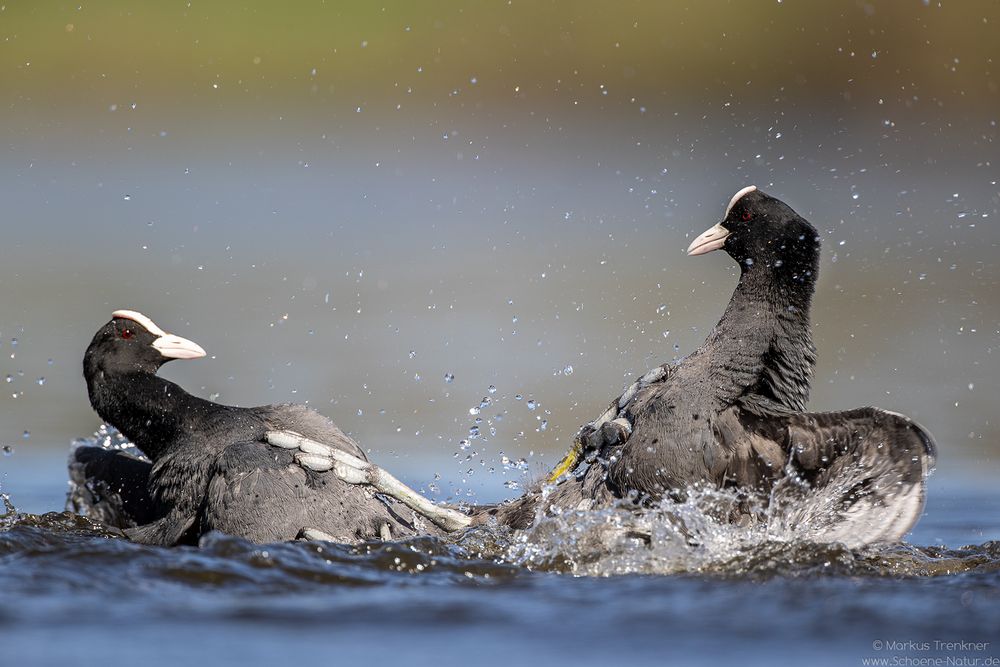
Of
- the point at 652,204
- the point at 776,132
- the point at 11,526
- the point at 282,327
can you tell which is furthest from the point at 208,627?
the point at 776,132

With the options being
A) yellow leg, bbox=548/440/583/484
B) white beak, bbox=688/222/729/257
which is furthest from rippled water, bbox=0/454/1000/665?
white beak, bbox=688/222/729/257

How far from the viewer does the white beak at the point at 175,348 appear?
Result: 5215mm

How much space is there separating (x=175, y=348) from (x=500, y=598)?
2.05 meters

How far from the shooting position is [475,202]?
39.2 ft

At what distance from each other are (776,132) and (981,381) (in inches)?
270

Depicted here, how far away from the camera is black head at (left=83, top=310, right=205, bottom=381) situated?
5.08 metres

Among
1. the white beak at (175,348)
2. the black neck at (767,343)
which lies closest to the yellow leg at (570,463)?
the black neck at (767,343)

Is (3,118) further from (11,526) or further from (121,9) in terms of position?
(11,526)

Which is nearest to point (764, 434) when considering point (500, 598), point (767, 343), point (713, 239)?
point (767, 343)

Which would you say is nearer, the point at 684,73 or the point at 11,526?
the point at 11,526

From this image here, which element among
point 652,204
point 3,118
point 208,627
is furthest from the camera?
point 3,118

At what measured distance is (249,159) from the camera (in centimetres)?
1279

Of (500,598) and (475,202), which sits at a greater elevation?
(475,202)

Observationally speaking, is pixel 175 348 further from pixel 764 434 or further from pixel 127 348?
pixel 764 434
